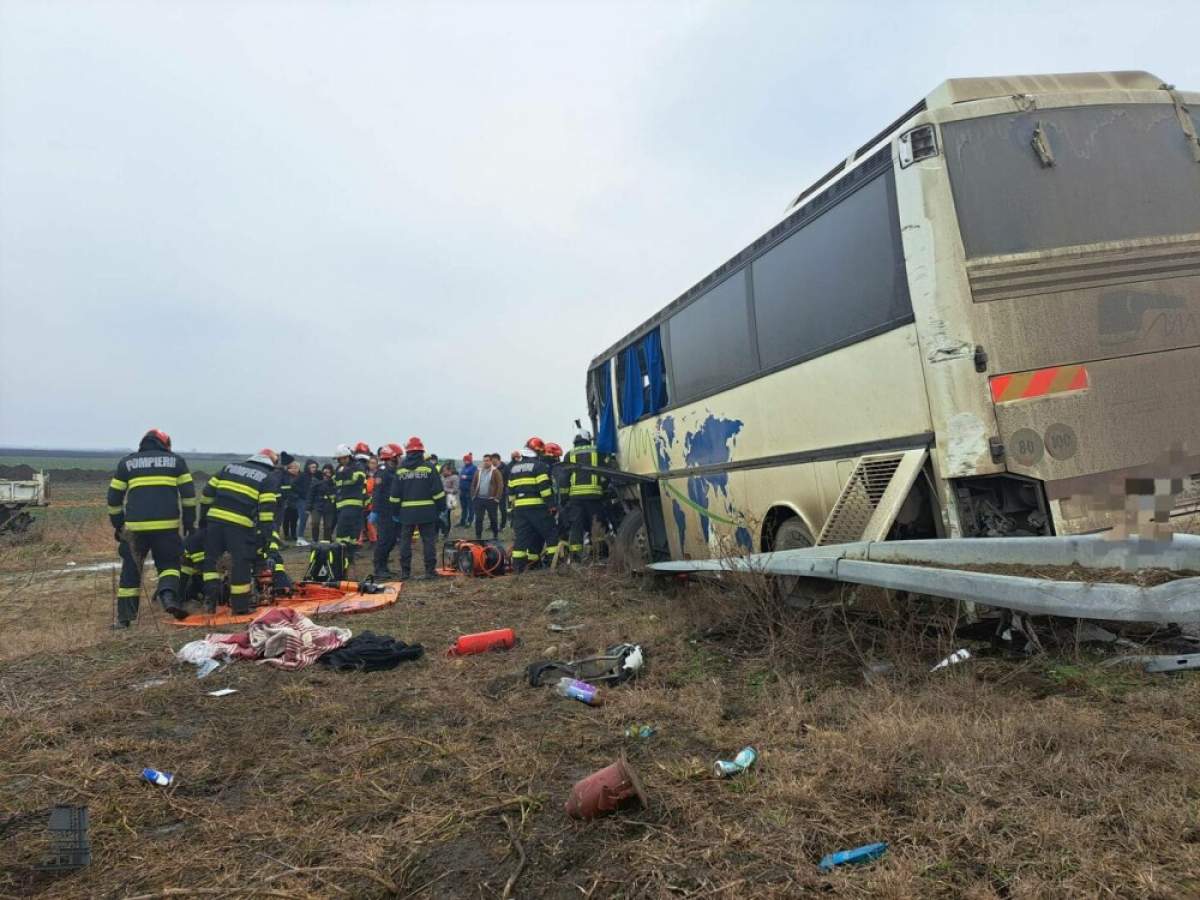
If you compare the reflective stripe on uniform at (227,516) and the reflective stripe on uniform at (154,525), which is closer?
the reflective stripe on uniform at (154,525)

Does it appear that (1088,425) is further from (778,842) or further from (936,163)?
(778,842)

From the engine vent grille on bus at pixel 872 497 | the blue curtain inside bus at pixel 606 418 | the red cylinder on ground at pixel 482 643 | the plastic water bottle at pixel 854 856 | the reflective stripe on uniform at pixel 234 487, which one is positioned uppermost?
the blue curtain inside bus at pixel 606 418

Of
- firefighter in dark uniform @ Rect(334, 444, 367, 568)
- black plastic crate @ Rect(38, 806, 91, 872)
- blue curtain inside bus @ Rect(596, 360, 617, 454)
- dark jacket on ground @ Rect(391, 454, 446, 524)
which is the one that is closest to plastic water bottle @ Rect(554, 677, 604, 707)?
black plastic crate @ Rect(38, 806, 91, 872)

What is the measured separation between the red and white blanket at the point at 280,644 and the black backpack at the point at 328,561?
422 cm

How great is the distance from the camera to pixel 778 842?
2166mm

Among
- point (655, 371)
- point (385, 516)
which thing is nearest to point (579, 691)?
point (655, 371)

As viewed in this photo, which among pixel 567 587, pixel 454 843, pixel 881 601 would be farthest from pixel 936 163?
pixel 567 587

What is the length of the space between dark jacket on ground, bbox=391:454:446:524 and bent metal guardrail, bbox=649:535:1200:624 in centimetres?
703

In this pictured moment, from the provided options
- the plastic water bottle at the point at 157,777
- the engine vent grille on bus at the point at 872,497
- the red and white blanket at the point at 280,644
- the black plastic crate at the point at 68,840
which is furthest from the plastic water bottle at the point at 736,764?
the red and white blanket at the point at 280,644

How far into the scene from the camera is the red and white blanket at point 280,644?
5.07m

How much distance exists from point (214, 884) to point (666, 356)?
240 inches

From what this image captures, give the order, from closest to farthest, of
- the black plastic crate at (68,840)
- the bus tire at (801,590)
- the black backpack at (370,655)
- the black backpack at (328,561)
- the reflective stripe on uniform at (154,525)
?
the black plastic crate at (68,840) < the bus tire at (801,590) < the black backpack at (370,655) < the reflective stripe on uniform at (154,525) < the black backpack at (328,561)

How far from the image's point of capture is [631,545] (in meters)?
9.22

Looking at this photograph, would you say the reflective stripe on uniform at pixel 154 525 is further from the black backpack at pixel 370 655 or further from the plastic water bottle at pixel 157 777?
the plastic water bottle at pixel 157 777
